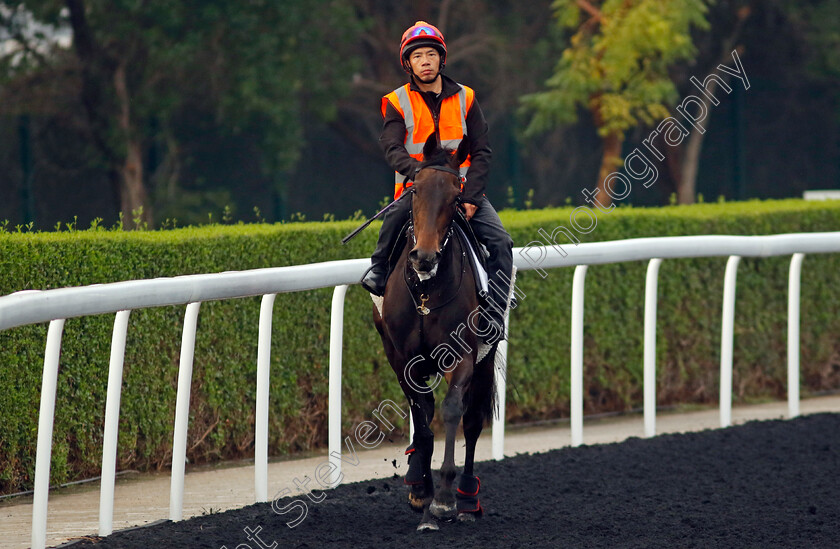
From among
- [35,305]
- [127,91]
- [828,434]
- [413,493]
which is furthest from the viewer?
[127,91]

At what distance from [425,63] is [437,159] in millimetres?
468

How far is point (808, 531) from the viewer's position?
16.4ft

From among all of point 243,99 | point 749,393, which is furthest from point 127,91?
point 749,393

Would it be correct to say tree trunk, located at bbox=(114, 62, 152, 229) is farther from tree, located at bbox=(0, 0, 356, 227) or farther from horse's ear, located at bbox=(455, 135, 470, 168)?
horse's ear, located at bbox=(455, 135, 470, 168)

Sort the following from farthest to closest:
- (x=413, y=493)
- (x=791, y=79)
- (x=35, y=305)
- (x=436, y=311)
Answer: (x=791, y=79)
(x=413, y=493)
(x=436, y=311)
(x=35, y=305)

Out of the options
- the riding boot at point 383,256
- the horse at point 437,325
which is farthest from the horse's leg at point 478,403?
the riding boot at point 383,256

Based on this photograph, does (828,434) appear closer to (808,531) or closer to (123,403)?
(808,531)

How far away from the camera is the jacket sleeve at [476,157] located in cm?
498

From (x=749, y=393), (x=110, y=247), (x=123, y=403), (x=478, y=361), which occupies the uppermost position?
(x=110, y=247)

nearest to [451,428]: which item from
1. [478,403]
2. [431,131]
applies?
[478,403]

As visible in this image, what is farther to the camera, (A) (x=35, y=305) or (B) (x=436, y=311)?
(B) (x=436, y=311)

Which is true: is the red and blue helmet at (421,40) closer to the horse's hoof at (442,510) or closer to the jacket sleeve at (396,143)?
the jacket sleeve at (396,143)

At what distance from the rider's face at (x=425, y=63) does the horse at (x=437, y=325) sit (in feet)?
1.00

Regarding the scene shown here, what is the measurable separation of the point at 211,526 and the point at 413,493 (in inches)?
33.3
